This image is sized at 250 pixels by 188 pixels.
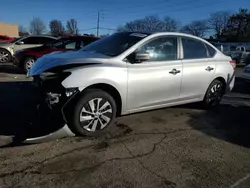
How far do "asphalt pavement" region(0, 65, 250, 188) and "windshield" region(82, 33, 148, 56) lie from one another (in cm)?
132

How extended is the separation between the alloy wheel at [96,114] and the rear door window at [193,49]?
78.3 inches

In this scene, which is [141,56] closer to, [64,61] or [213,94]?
[64,61]

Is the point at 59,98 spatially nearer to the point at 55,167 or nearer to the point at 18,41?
the point at 55,167

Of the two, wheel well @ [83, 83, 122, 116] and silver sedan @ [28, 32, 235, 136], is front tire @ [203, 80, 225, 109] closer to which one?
silver sedan @ [28, 32, 235, 136]

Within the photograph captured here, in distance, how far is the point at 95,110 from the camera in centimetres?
381

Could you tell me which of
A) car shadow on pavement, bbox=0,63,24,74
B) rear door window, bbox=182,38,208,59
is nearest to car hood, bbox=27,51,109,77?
rear door window, bbox=182,38,208,59

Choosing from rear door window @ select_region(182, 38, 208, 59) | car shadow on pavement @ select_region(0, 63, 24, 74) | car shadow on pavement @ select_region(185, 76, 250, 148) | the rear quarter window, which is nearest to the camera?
car shadow on pavement @ select_region(185, 76, 250, 148)

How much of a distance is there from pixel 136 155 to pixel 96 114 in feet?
2.96

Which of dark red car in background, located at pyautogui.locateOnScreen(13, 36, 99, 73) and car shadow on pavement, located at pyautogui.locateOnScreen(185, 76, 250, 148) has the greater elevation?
dark red car in background, located at pyautogui.locateOnScreen(13, 36, 99, 73)

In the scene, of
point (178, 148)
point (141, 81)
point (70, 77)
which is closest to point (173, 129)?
point (178, 148)

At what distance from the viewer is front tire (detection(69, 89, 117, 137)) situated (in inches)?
143

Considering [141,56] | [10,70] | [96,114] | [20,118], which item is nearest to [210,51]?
[141,56]

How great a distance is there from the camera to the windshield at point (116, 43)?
4.35m

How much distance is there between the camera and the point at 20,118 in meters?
4.46
